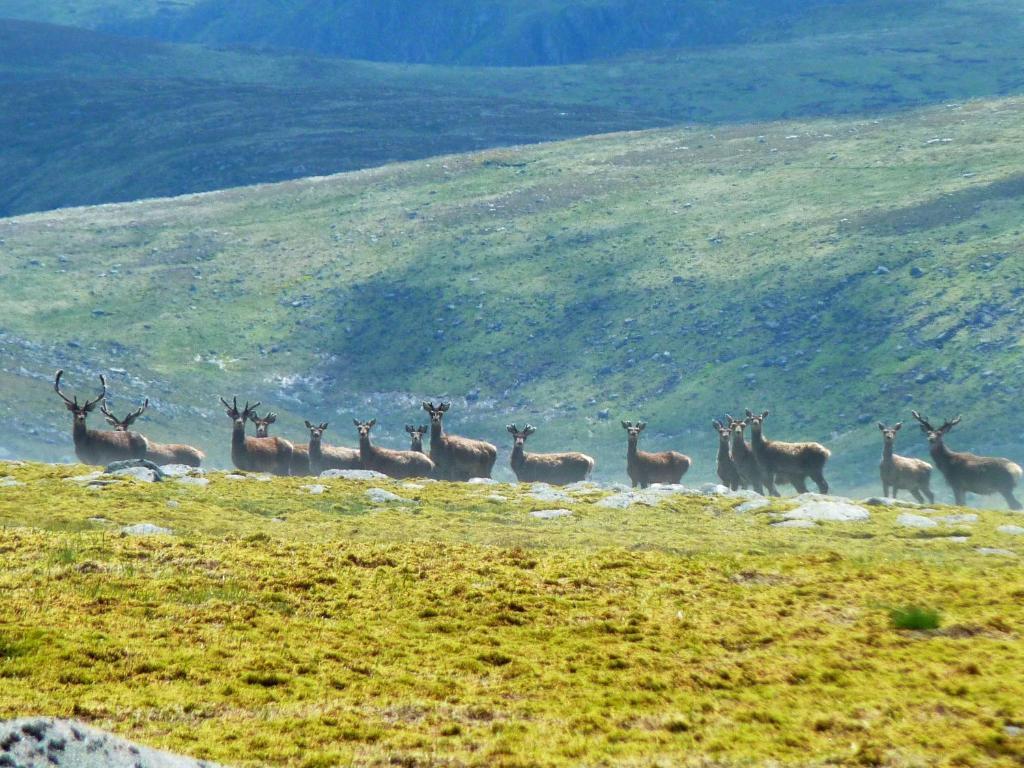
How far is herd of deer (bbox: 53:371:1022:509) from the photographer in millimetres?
43312

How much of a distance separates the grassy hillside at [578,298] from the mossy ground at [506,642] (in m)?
40.7

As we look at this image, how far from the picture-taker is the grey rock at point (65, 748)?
9.35 m

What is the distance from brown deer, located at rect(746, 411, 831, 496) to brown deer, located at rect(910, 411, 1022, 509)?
3.19 metres

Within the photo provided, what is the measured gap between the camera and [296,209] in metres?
115

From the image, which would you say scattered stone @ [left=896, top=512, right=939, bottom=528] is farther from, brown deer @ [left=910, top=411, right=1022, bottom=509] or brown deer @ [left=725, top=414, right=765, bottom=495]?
brown deer @ [left=725, top=414, right=765, bottom=495]

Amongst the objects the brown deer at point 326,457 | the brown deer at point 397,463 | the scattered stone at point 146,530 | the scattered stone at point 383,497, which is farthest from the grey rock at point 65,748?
the brown deer at point 326,457

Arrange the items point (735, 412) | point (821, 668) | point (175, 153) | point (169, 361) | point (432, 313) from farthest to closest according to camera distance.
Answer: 1. point (175, 153)
2. point (432, 313)
3. point (169, 361)
4. point (735, 412)
5. point (821, 668)

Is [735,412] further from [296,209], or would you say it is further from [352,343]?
[296,209]

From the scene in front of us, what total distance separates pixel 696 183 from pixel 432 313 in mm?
28187

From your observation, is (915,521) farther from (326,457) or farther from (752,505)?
(326,457)

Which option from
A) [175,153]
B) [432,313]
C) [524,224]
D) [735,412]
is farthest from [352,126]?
[735,412]

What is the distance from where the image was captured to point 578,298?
9162cm

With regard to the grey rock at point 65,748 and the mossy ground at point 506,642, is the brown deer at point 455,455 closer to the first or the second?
the mossy ground at point 506,642

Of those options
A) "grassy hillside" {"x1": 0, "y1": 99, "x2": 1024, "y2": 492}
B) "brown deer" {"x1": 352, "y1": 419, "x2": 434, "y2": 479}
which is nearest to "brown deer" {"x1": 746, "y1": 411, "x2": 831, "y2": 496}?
"brown deer" {"x1": 352, "y1": 419, "x2": 434, "y2": 479}
